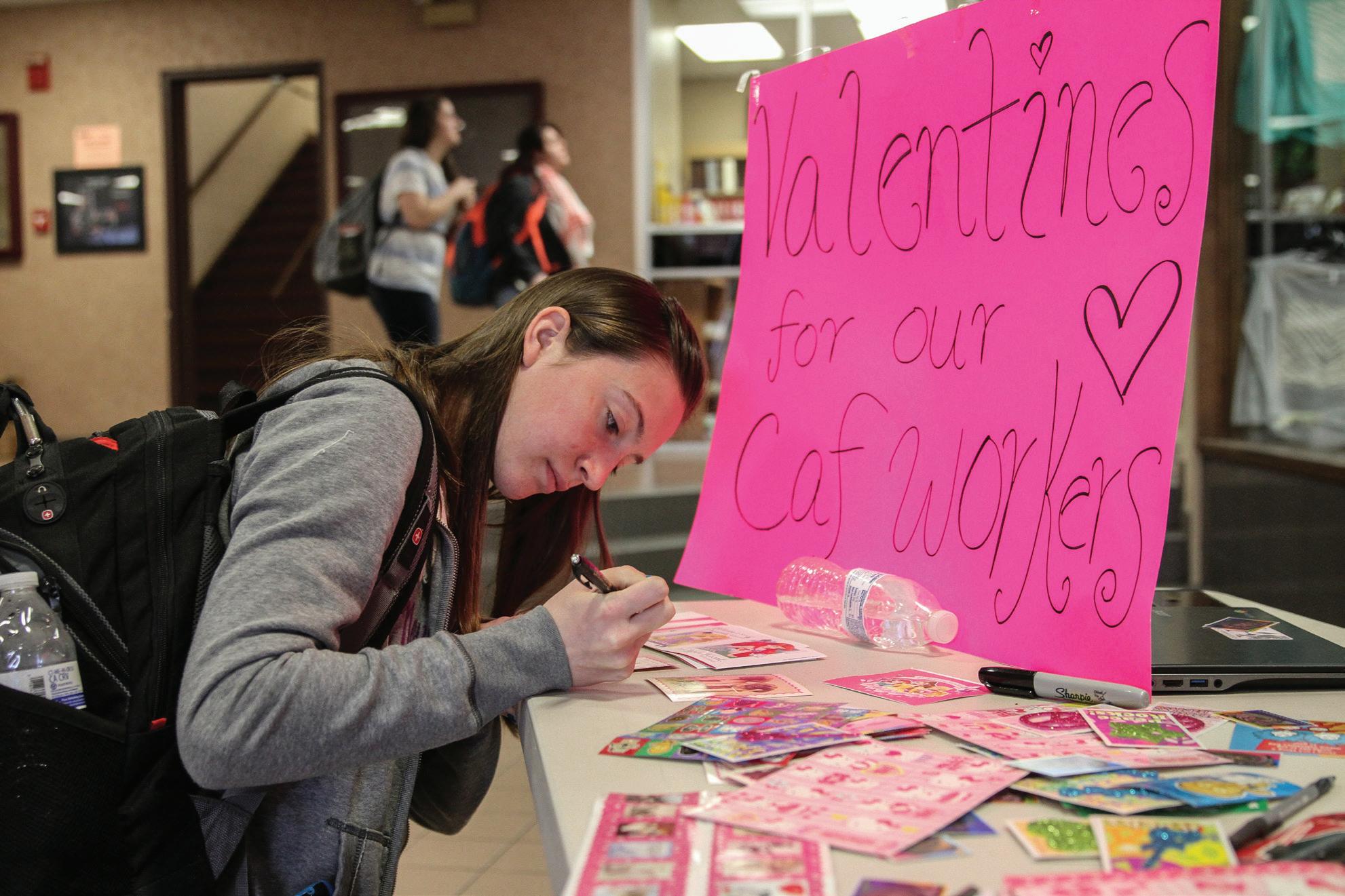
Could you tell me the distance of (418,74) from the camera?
6324mm

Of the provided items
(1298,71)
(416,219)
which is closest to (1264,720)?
(1298,71)

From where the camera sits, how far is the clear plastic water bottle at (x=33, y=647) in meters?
0.80

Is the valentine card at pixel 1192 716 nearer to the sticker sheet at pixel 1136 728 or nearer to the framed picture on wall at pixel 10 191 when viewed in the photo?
the sticker sheet at pixel 1136 728

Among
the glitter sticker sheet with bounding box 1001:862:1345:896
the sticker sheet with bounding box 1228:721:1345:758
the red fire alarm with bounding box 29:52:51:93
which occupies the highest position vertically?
the red fire alarm with bounding box 29:52:51:93

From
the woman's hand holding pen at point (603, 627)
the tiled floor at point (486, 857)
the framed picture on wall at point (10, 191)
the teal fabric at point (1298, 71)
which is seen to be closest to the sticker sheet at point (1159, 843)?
the woman's hand holding pen at point (603, 627)

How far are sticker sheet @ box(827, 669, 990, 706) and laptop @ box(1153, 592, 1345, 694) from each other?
0.54ft

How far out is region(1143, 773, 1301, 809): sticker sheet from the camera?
651 mm

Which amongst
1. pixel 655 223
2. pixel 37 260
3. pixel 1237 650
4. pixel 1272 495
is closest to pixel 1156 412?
pixel 1237 650

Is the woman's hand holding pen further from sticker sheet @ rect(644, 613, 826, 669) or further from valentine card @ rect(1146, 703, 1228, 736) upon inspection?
valentine card @ rect(1146, 703, 1228, 736)

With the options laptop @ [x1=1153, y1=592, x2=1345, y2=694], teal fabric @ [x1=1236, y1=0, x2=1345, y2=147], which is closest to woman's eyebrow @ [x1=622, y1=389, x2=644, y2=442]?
laptop @ [x1=1153, y1=592, x2=1345, y2=694]

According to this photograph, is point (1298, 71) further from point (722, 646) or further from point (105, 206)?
point (105, 206)

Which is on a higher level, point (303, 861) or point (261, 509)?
point (261, 509)

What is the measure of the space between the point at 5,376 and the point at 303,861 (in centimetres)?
730

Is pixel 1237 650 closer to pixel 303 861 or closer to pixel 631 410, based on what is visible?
pixel 631 410
